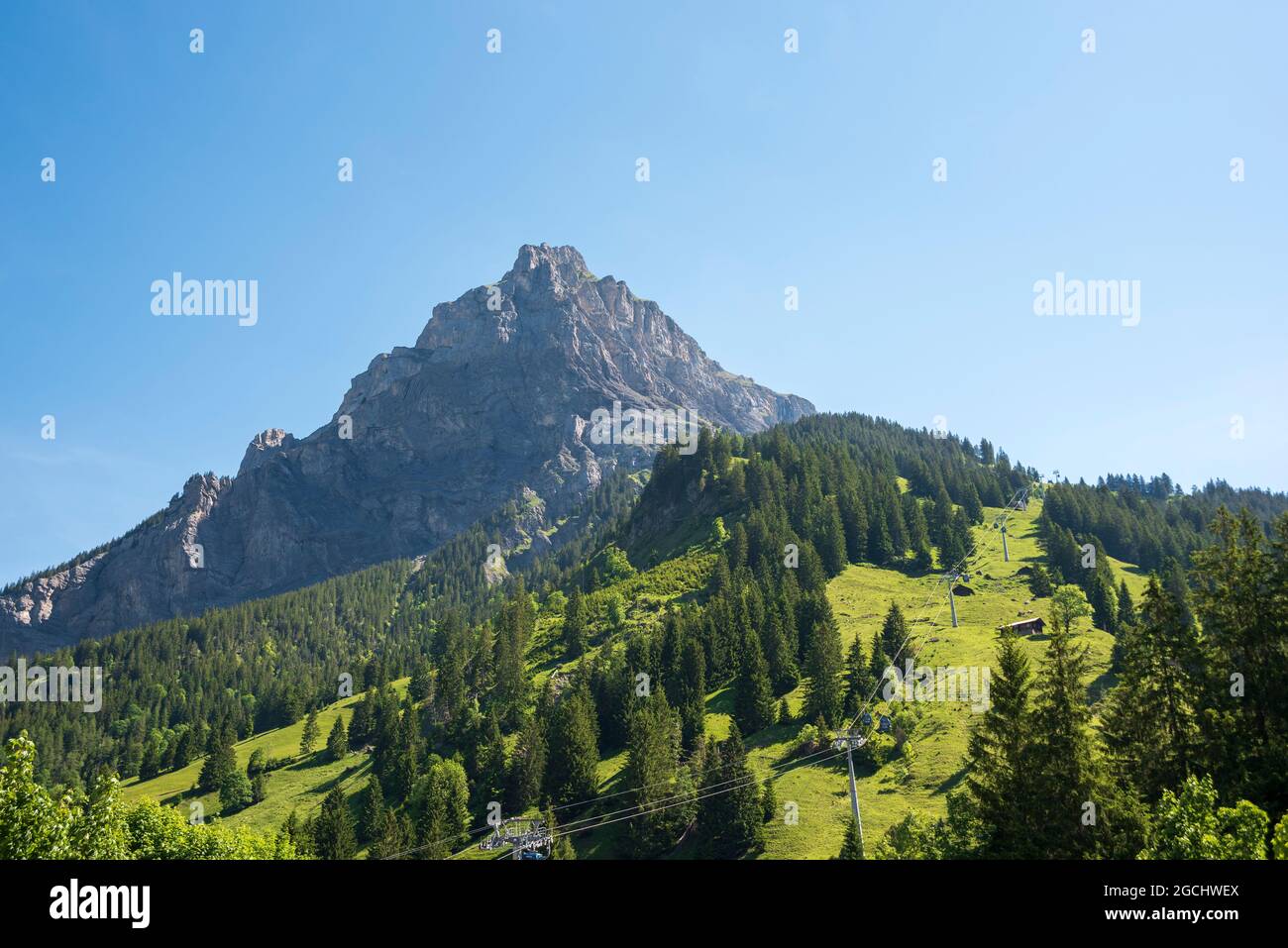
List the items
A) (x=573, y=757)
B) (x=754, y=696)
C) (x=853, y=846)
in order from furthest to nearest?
(x=754, y=696), (x=573, y=757), (x=853, y=846)

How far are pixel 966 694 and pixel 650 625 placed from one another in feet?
214

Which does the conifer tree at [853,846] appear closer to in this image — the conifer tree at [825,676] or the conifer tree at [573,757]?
the conifer tree at [825,676]

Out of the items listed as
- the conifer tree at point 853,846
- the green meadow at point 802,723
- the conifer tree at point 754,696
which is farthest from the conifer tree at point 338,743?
the conifer tree at point 853,846

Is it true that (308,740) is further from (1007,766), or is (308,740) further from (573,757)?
(1007,766)

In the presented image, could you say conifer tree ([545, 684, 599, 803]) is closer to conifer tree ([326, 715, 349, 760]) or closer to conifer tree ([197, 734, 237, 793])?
conifer tree ([326, 715, 349, 760])

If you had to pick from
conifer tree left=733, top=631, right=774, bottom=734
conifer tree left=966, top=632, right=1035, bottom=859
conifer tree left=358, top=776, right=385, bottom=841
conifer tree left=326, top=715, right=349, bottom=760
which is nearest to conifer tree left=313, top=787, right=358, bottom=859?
conifer tree left=358, top=776, right=385, bottom=841

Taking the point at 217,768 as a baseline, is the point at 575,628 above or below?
above

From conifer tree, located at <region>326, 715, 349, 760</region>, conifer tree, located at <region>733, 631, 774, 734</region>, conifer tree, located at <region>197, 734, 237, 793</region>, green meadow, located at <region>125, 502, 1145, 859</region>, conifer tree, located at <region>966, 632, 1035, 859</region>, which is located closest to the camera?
conifer tree, located at <region>966, 632, 1035, 859</region>

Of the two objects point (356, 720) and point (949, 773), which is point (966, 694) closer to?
point (949, 773)

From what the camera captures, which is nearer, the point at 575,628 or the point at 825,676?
the point at 825,676

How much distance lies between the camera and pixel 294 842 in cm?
8956

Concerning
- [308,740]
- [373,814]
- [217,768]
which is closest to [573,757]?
[373,814]
